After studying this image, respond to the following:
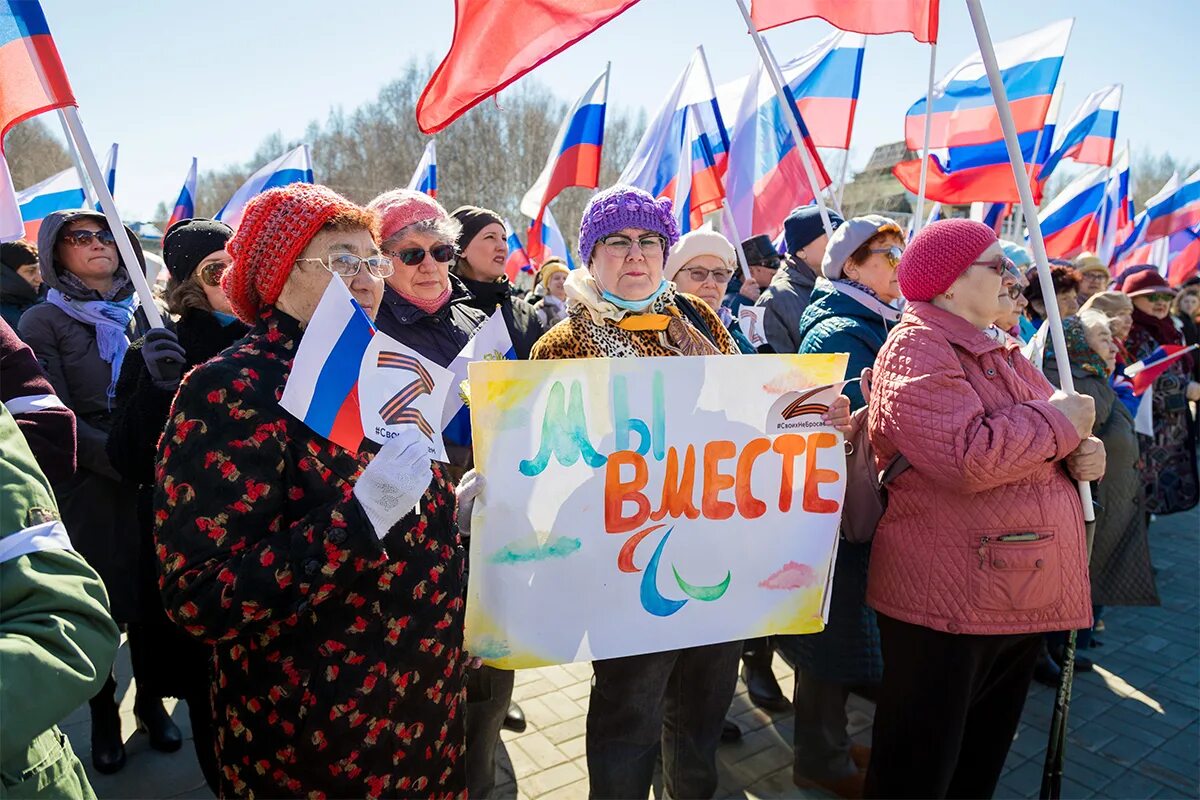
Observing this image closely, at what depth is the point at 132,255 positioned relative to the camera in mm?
2387

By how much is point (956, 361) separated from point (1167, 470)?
13.7 feet

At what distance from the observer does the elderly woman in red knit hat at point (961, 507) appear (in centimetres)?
224

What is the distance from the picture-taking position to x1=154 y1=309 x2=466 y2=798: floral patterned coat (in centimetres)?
157

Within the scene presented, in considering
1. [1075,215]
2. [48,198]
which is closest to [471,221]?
[48,198]

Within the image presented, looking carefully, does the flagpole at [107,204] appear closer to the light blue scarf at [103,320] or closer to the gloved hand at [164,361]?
the gloved hand at [164,361]

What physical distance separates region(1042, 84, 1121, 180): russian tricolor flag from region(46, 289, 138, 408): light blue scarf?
859 cm

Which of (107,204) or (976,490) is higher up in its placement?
(107,204)

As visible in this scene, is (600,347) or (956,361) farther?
(600,347)

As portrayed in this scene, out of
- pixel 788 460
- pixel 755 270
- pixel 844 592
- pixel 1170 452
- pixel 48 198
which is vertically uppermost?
pixel 48 198

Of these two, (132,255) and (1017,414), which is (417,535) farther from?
(1017,414)

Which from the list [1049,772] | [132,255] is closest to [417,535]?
[132,255]

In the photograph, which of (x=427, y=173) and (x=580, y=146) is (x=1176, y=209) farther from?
(x=427, y=173)

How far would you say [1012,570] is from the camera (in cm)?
229

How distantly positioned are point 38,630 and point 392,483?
0.64 m
